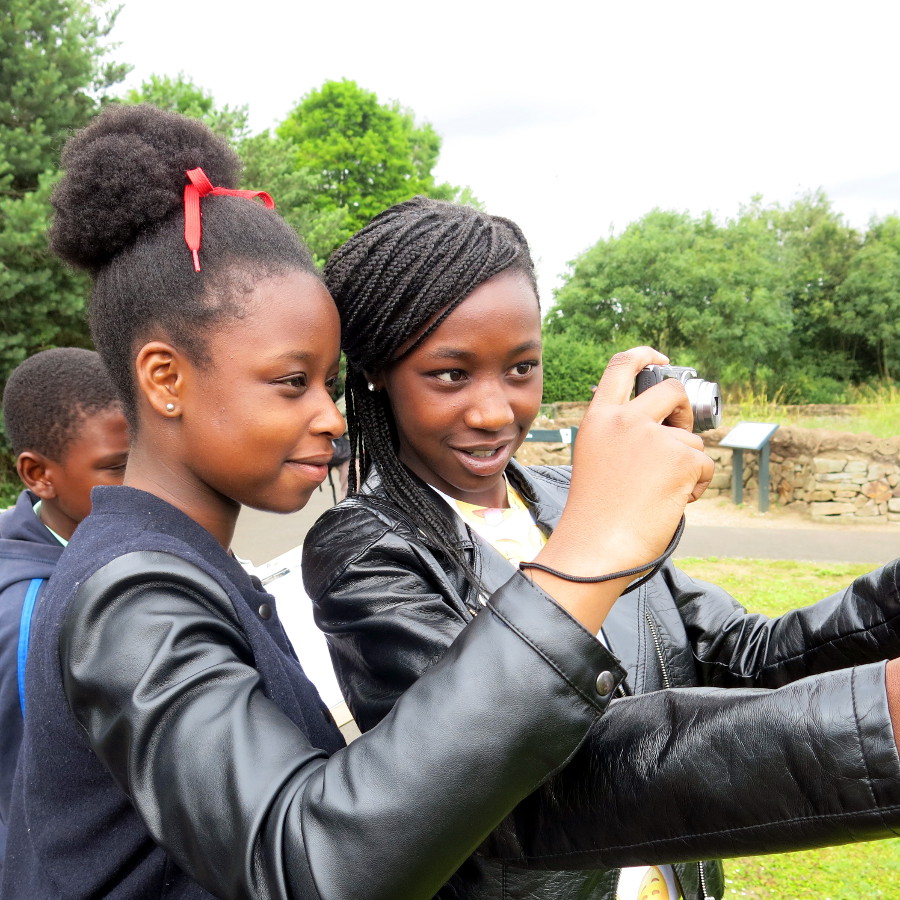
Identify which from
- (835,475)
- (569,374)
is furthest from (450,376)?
(569,374)

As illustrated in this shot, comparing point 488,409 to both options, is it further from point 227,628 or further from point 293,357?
point 227,628

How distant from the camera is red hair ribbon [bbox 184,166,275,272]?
131 centimetres

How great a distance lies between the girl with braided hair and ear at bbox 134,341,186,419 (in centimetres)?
36

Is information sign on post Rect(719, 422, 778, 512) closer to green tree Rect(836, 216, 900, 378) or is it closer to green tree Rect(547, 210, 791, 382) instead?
green tree Rect(547, 210, 791, 382)

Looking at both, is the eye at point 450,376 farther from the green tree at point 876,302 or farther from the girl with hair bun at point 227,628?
the green tree at point 876,302

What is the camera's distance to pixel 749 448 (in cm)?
1087

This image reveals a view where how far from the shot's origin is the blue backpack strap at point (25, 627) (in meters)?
1.71

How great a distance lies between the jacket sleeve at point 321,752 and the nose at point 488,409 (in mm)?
544

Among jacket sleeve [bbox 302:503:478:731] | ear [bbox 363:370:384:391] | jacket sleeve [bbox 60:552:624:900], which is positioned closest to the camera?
jacket sleeve [bbox 60:552:624:900]

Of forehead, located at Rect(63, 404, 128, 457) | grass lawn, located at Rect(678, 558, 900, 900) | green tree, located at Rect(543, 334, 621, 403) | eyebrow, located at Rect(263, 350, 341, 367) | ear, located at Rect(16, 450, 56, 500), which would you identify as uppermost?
eyebrow, located at Rect(263, 350, 341, 367)

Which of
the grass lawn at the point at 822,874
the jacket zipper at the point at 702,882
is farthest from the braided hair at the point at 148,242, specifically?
the grass lawn at the point at 822,874

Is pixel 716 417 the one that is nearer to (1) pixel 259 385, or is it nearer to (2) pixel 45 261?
(1) pixel 259 385

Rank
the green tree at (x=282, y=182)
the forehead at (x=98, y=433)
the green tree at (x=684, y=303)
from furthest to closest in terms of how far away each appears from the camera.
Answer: the green tree at (x=684, y=303) < the green tree at (x=282, y=182) < the forehead at (x=98, y=433)

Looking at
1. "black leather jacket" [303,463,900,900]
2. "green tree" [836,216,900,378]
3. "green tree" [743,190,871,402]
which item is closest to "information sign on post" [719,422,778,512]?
"black leather jacket" [303,463,900,900]
